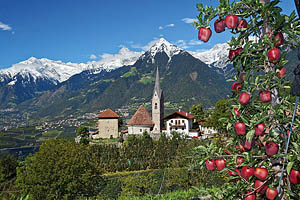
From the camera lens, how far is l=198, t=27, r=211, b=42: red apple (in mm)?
2469

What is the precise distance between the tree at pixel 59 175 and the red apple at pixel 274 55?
514 inches

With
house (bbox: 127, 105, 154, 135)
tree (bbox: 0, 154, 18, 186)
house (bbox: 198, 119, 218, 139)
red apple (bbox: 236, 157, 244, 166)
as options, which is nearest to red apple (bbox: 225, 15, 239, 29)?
red apple (bbox: 236, 157, 244, 166)

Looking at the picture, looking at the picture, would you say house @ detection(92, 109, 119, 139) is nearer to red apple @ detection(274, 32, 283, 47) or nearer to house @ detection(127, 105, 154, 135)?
house @ detection(127, 105, 154, 135)

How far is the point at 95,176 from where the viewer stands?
1541 centimetres

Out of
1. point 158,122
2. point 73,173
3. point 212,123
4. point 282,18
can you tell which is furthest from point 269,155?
point 158,122

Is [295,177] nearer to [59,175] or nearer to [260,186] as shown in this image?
[260,186]

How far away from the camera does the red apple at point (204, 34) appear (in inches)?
97.2

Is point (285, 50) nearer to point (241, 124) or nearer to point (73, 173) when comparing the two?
point (241, 124)

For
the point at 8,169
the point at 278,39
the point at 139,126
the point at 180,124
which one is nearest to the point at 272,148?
the point at 278,39

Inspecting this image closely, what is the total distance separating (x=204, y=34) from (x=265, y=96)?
2.65 ft

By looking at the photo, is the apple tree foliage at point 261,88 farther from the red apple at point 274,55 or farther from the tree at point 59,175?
the tree at point 59,175

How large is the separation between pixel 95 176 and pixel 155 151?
57.3 ft

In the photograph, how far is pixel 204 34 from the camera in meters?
2.48

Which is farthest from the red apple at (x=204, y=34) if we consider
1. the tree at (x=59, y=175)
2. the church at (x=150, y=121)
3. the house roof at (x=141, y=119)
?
the house roof at (x=141, y=119)
